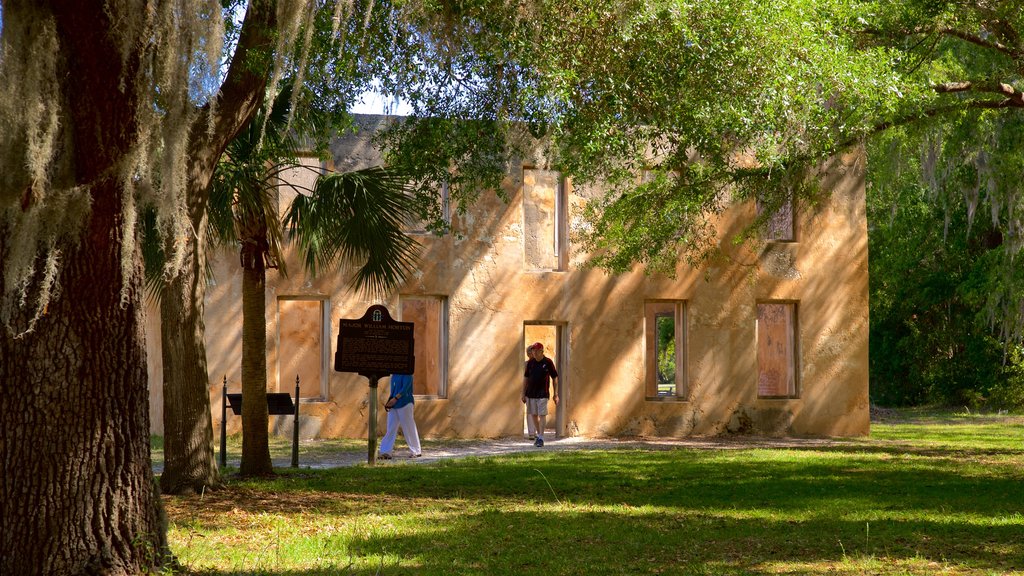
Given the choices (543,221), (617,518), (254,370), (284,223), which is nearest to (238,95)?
(284,223)

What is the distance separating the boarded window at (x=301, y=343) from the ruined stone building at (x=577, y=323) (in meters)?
0.04

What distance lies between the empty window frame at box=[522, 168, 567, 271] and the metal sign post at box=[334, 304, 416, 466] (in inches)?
260

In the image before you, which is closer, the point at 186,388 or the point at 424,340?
the point at 186,388

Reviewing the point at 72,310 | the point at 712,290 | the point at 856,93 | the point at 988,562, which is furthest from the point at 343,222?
the point at 712,290

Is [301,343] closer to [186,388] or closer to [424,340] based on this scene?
[424,340]

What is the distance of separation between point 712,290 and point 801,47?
11475 mm

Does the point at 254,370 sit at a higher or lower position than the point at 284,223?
lower

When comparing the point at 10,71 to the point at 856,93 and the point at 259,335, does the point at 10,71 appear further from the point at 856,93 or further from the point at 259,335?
the point at 856,93

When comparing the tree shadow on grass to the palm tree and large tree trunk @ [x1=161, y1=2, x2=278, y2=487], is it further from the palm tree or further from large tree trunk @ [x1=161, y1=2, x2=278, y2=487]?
the palm tree

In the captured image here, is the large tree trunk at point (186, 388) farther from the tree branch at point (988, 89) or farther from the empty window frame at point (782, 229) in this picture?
the empty window frame at point (782, 229)

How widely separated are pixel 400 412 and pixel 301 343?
5238mm

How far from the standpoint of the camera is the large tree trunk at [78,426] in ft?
19.4

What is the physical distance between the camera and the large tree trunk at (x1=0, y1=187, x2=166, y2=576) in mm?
5910

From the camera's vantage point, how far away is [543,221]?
20.6 metres
